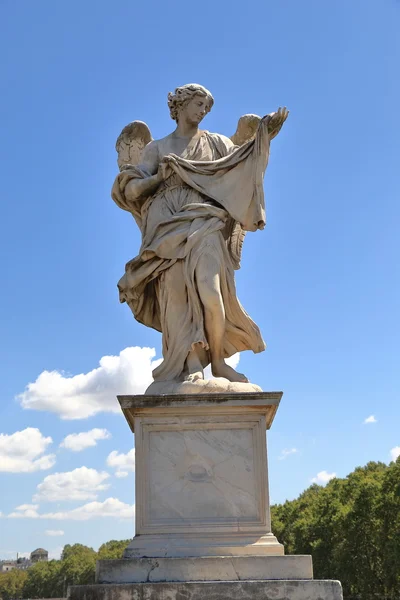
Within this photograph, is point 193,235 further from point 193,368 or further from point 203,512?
point 203,512

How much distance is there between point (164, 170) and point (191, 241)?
1.00m

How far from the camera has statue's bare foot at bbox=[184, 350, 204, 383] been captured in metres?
7.72

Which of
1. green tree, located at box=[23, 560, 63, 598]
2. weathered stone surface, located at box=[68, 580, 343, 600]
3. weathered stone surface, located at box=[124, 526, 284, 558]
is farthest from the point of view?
green tree, located at box=[23, 560, 63, 598]

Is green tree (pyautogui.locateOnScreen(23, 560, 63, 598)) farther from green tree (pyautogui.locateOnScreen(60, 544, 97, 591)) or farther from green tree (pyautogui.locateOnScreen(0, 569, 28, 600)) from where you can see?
green tree (pyautogui.locateOnScreen(60, 544, 97, 591))

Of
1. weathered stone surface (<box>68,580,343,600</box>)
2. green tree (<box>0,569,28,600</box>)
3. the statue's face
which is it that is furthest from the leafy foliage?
green tree (<box>0,569,28,600</box>)

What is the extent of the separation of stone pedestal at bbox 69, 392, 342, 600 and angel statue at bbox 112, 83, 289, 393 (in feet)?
1.11

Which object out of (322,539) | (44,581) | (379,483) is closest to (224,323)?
(379,483)

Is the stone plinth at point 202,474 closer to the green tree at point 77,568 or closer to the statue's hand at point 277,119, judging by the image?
the statue's hand at point 277,119

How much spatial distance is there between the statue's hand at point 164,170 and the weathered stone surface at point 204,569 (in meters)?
4.15

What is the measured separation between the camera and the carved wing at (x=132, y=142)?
970cm

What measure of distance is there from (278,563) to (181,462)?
4.33 ft

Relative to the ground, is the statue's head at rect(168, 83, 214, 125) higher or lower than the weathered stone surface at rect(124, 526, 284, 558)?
higher

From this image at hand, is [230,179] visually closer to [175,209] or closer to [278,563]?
[175,209]

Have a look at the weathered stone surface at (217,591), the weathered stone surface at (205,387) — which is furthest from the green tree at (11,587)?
the weathered stone surface at (217,591)
